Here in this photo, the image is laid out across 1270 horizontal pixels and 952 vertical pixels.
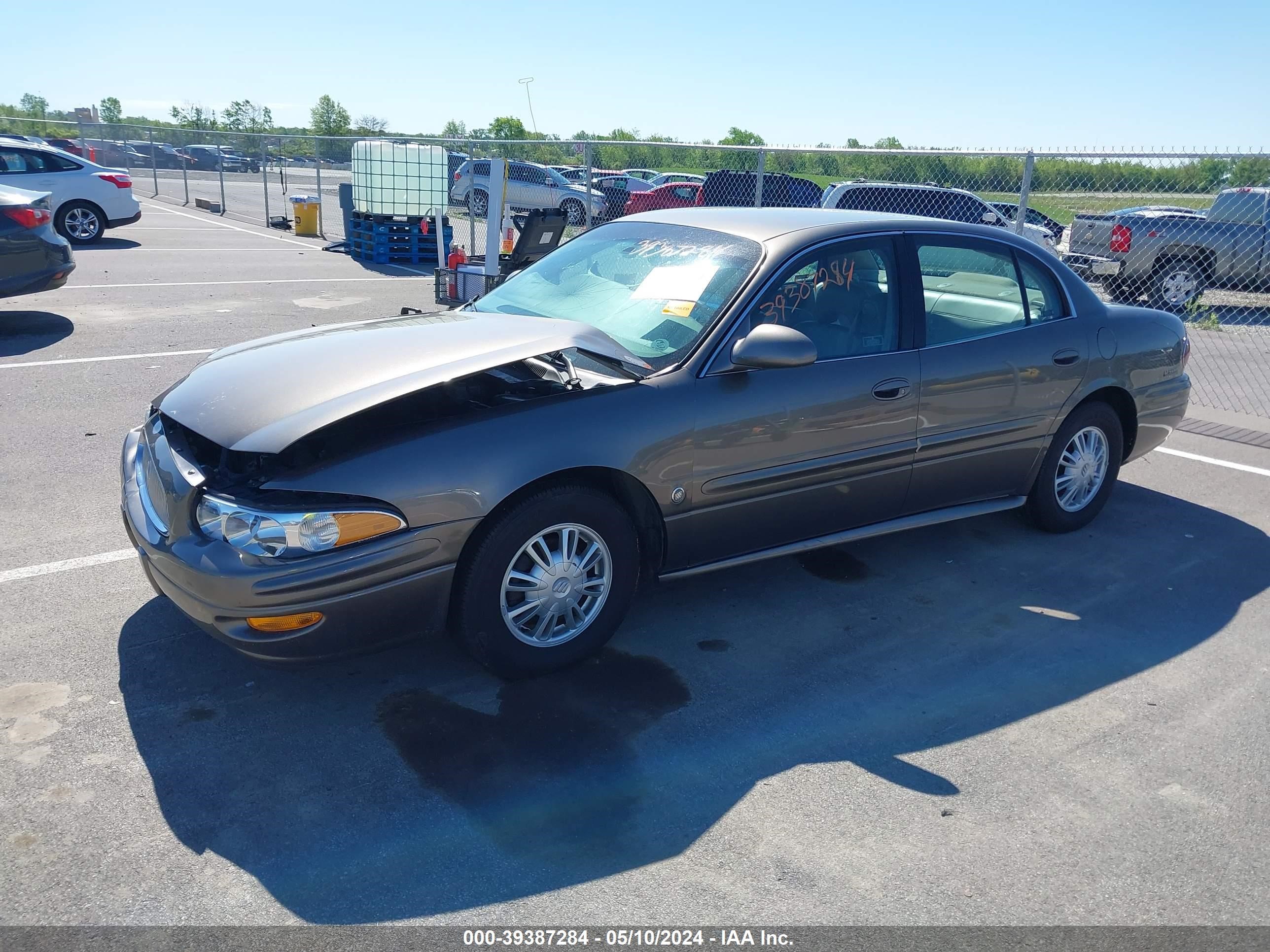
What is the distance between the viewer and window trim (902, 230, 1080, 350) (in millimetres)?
4664

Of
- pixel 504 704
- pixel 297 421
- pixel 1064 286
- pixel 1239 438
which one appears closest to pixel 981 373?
pixel 1064 286

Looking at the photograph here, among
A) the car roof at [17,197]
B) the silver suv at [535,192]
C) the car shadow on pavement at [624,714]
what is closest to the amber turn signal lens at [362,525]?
the car shadow on pavement at [624,714]

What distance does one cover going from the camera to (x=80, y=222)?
53.1ft

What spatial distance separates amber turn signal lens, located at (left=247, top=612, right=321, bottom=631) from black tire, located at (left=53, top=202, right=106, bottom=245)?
1549 centimetres

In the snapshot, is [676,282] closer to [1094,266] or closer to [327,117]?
[1094,266]

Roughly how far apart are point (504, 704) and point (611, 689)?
0.41 metres

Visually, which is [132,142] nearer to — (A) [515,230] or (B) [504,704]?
(A) [515,230]

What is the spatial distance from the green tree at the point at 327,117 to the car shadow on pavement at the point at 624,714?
80.7 meters

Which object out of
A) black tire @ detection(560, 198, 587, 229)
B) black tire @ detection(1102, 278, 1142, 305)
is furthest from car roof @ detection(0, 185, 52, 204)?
black tire @ detection(1102, 278, 1142, 305)

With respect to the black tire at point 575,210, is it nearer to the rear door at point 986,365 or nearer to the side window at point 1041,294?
the side window at point 1041,294

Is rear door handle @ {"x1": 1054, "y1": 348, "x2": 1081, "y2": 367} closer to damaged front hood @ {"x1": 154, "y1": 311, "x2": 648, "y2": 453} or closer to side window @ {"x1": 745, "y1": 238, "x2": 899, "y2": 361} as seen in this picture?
side window @ {"x1": 745, "y1": 238, "x2": 899, "y2": 361}

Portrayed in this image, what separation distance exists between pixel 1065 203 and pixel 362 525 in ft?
34.0

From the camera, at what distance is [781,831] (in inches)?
120

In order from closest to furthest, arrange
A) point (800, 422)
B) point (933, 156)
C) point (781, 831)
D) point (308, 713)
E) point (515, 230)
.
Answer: point (781, 831), point (308, 713), point (800, 422), point (933, 156), point (515, 230)
